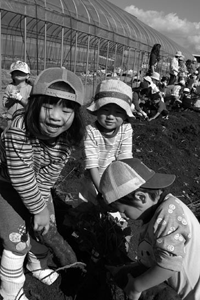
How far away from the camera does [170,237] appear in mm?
1366

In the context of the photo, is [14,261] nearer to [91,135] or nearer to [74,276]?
[74,276]

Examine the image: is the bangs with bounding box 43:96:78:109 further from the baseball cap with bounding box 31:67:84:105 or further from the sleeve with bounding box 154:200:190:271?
the sleeve with bounding box 154:200:190:271

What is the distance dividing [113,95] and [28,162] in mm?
922

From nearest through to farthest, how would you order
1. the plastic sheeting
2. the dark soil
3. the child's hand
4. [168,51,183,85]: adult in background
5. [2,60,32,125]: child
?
the child's hand → the dark soil → [2,60,32,125]: child → the plastic sheeting → [168,51,183,85]: adult in background

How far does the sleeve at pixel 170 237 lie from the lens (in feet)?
4.48

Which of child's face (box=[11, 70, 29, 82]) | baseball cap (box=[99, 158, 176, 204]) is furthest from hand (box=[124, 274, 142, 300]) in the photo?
child's face (box=[11, 70, 29, 82])

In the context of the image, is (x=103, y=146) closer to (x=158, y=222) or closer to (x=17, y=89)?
(x=158, y=222)

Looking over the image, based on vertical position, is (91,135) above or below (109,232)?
above

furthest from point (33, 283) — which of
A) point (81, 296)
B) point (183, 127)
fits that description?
point (183, 127)

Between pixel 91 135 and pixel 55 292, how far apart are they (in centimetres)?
118

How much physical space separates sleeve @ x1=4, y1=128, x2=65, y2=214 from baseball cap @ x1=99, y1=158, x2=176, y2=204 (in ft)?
1.47

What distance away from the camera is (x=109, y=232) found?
2.41 metres

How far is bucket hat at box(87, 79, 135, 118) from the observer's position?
232 centimetres

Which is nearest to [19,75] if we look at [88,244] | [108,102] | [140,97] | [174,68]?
[108,102]
